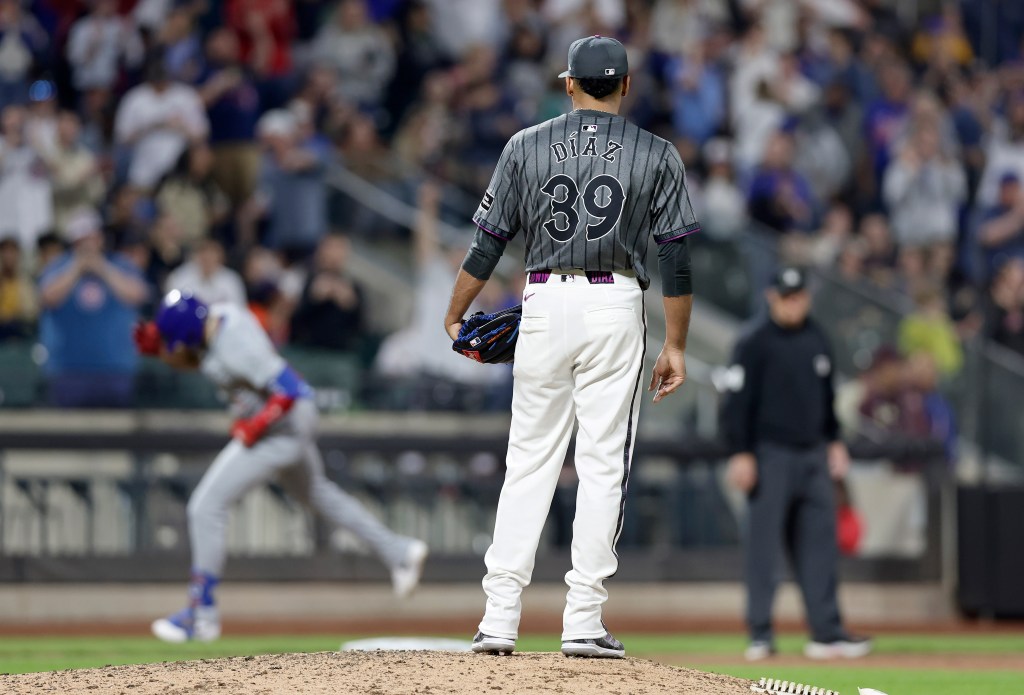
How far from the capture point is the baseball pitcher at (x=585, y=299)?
634cm

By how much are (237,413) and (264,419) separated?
1.31 feet

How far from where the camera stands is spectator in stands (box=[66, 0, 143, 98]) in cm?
1573

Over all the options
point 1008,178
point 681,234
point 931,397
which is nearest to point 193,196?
point 931,397

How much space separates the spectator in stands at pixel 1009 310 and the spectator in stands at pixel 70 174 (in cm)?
768

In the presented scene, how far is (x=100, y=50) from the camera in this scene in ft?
51.9

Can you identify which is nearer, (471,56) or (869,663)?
(869,663)

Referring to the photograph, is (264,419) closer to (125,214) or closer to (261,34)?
(125,214)

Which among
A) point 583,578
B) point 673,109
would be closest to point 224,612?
point 583,578

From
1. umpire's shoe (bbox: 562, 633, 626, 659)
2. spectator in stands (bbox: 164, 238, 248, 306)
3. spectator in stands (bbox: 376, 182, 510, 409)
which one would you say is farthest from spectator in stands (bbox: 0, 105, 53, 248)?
umpire's shoe (bbox: 562, 633, 626, 659)

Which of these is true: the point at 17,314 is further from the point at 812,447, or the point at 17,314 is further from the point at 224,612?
the point at 812,447

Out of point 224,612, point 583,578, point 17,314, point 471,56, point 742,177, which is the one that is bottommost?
point 224,612

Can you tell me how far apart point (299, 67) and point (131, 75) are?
1674 mm

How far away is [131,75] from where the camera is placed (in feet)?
52.1

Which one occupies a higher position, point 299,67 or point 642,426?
point 299,67
